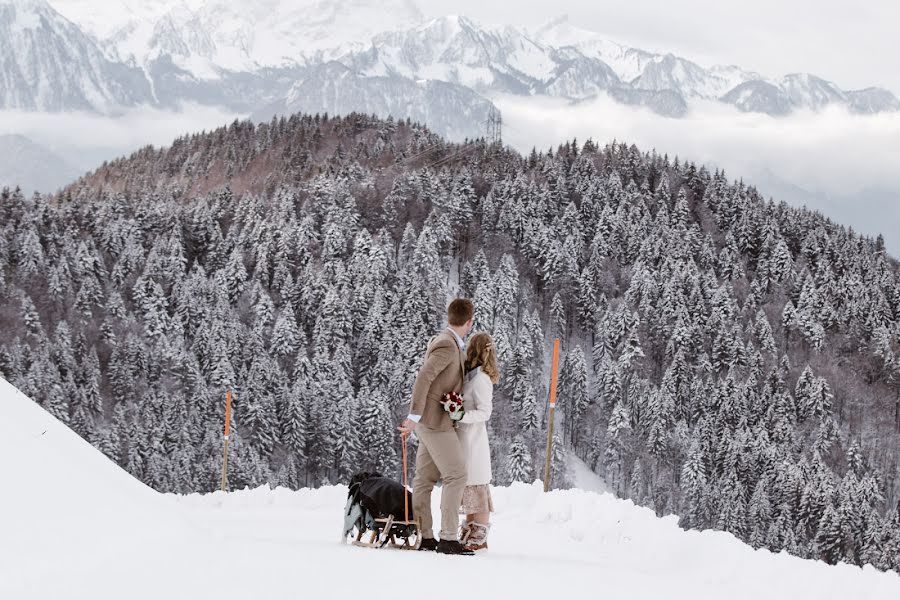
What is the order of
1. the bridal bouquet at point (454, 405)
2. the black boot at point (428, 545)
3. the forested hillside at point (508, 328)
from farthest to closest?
the forested hillside at point (508, 328), the black boot at point (428, 545), the bridal bouquet at point (454, 405)

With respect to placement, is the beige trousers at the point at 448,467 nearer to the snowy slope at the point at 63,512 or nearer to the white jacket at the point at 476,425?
the white jacket at the point at 476,425

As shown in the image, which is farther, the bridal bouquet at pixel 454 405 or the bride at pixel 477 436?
the bride at pixel 477 436

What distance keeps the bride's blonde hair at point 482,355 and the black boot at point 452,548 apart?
1.77 m

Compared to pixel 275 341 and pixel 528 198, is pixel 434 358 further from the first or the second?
pixel 528 198

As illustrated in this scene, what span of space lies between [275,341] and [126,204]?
46971 millimetres

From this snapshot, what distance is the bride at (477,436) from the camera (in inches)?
365

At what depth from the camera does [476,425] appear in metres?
9.63

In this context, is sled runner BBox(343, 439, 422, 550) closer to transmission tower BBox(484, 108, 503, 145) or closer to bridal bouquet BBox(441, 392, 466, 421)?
bridal bouquet BBox(441, 392, 466, 421)

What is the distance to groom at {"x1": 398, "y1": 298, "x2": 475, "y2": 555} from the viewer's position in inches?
356

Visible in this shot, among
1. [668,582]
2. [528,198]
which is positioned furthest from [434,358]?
[528,198]

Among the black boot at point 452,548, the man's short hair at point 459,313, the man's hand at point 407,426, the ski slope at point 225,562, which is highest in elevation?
the man's short hair at point 459,313

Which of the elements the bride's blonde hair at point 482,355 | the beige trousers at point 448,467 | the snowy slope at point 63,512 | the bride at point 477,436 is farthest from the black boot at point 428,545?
the snowy slope at point 63,512

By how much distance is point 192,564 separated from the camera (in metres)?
6.36

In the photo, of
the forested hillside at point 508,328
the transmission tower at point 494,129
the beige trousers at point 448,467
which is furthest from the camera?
the transmission tower at point 494,129
